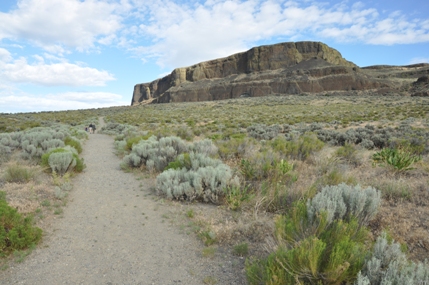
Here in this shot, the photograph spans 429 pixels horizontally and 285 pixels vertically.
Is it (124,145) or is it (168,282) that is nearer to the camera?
(168,282)

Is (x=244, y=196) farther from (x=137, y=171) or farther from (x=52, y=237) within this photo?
(x=137, y=171)

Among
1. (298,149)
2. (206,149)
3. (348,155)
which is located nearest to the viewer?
(206,149)

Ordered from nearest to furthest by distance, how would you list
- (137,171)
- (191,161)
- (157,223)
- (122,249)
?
1. (122,249)
2. (157,223)
3. (191,161)
4. (137,171)

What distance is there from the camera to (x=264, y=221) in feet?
14.8

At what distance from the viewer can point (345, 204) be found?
3682mm

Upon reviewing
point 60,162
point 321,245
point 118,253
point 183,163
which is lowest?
point 118,253

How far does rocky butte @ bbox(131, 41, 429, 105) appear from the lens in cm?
7338

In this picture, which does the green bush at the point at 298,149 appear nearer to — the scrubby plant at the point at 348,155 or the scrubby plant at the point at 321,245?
the scrubby plant at the point at 348,155

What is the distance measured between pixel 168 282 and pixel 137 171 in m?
6.05

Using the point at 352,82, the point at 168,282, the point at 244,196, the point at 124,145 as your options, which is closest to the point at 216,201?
the point at 244,196

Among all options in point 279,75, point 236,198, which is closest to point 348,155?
point 236,198

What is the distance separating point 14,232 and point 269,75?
88.3 m

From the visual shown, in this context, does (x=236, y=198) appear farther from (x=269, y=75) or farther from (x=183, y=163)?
Answer: (x=269, y=75)

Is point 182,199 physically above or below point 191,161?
below
